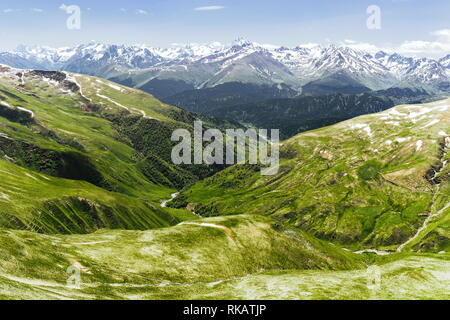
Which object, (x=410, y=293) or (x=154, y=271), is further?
(x=154, y=271)

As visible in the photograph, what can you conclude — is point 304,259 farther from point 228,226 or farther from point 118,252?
point 118,252

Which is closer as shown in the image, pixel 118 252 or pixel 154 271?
pixel 154 271

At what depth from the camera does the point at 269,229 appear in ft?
486

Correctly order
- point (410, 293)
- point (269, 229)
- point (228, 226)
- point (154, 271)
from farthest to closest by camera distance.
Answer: point (269, 229), point (228, 226), point (154, 271), point (410, 293)

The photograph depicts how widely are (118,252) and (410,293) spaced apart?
7933cm

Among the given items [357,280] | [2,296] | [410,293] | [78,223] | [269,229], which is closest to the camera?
[2,296]

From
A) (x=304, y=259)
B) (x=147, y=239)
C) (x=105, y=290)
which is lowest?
(x=304, y=259)

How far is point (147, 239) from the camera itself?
363 ft

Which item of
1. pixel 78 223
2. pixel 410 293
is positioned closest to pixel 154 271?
pixel 410 293
